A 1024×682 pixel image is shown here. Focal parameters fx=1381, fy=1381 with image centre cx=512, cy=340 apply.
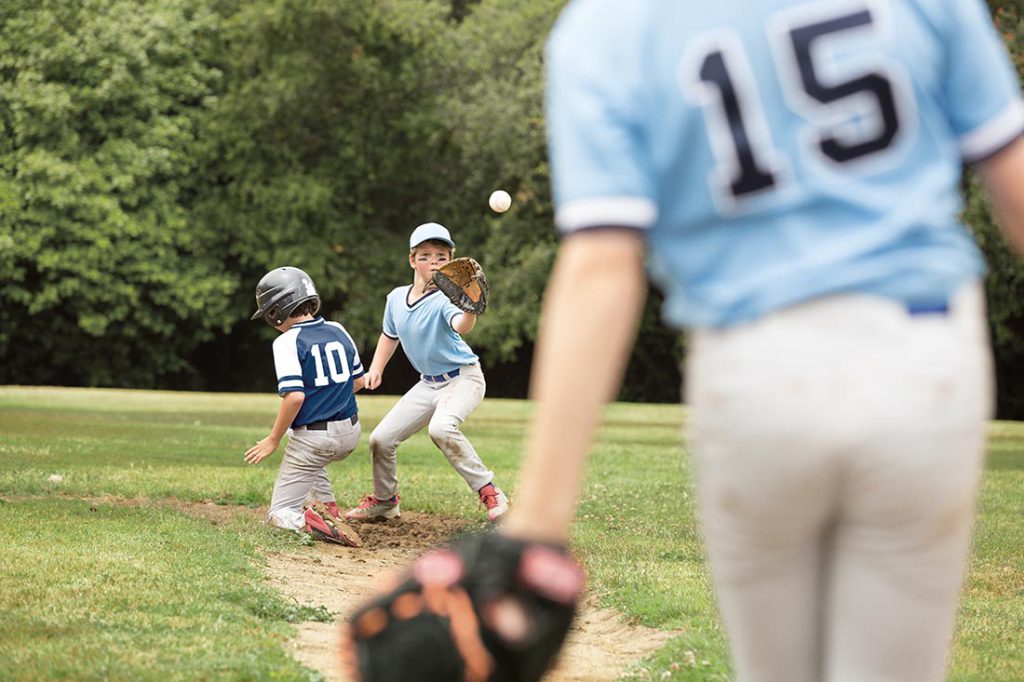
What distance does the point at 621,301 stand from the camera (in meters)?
1.89

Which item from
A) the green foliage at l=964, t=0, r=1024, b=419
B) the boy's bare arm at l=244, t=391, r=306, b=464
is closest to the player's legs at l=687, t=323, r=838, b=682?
the boy's bare arm at l=244, t=391, r=306, b=464

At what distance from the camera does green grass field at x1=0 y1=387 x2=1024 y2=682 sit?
503cm

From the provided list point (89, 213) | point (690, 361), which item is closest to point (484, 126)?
point (89, 213)

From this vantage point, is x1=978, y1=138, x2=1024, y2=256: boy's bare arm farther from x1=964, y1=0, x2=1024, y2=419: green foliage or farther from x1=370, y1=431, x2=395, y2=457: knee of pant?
x1=964, y1=0, x2=1024, y2=419: green foliage

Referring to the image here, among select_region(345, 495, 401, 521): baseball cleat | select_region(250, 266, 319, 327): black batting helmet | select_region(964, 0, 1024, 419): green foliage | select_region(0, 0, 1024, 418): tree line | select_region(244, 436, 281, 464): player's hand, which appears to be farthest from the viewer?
select_region(0, 0, 1024, 418): tree line

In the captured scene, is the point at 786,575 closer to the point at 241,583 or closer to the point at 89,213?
the point at 241,583

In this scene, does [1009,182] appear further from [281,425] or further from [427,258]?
[427,258]

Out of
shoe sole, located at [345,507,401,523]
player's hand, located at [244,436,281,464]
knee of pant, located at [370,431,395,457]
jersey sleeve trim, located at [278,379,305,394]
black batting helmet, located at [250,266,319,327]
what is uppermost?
black batting helmet, located at [250,266,319,327]

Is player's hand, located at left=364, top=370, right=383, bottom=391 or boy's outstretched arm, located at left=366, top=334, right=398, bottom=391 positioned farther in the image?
boy's outstretched arm, located at left=366, top=334, right=398, bottom=391

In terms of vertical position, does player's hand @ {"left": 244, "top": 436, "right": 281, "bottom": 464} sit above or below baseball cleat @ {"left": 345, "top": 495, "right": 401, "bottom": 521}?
above

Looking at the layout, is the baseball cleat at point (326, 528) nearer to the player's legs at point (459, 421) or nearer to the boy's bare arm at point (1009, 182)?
the player's legs at point (459, 421)

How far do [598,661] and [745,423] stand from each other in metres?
3.89

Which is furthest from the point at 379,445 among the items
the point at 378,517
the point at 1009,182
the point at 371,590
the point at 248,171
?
the point at 248,171

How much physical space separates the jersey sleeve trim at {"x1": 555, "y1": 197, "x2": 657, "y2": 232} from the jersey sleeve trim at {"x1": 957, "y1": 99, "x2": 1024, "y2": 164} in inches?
20.7
